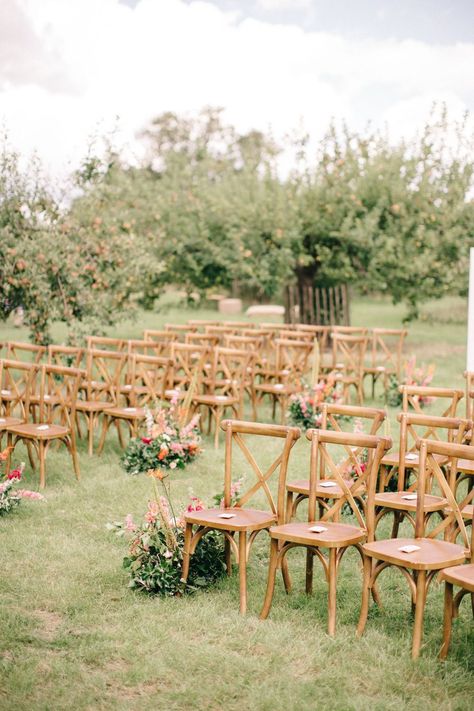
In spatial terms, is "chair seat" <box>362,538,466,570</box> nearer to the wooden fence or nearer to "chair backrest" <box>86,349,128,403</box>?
"chair backrest" <box>86,349,128,403</box>

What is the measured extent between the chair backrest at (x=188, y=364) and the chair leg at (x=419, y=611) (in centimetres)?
505

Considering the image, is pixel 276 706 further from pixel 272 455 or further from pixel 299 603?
pixel 272 455

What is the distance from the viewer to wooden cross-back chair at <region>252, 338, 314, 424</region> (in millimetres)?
10836

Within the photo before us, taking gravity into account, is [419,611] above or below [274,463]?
below

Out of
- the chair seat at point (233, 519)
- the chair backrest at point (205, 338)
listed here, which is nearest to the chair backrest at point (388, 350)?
the chair backrest at point (205, 338)

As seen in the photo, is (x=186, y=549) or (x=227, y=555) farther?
(x=227, y=555)

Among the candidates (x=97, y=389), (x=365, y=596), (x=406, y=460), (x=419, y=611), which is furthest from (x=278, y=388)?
(x=419, y=611)

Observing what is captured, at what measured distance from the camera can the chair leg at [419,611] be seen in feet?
14.3

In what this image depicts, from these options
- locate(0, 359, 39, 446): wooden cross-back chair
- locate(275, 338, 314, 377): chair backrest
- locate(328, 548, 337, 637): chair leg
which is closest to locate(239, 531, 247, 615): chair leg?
locate(328, 548, 337, 637): chair leg

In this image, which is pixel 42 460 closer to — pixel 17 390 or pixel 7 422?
pixel 7 422

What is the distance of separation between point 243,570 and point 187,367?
18.4 ft

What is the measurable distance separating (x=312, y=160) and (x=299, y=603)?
13193mm

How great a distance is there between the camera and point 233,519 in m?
5.07

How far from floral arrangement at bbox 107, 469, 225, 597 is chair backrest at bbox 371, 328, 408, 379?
22.1ft
